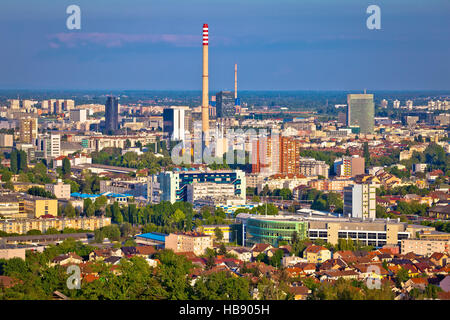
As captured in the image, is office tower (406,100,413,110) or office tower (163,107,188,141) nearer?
office tower (163,107,188,141)

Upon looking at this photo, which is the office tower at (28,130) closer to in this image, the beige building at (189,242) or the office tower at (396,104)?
the beige building at (189,242)

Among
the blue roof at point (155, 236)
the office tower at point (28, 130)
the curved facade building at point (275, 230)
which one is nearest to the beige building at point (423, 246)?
the curved facade building at point (275, 230)

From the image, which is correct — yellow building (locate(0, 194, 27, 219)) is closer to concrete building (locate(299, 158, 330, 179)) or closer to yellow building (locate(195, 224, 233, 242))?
yellow building (locate(195, 224, 233, 242))

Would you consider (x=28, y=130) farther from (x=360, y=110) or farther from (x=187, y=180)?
(x=360, y=110)

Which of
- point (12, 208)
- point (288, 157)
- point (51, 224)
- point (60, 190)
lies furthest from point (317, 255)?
point (288, 157)

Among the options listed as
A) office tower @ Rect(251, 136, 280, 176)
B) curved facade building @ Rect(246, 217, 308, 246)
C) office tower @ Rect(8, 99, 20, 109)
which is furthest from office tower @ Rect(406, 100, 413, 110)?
curved facade building @ Rect(246, 217, 308, 246)

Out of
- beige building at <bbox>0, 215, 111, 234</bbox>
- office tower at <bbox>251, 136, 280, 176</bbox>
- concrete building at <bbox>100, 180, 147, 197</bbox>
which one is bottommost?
beige building at <bbox>0, 215, 111, 234</bbox>
